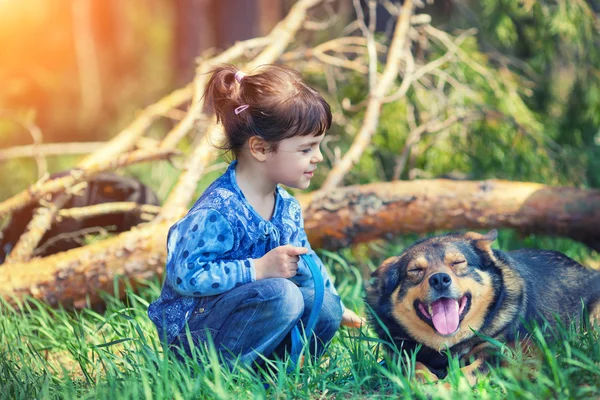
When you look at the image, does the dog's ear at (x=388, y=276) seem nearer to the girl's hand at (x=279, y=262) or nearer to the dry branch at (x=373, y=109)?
the girl's hand at (x=279, y=262)

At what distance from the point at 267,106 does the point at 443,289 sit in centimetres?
92

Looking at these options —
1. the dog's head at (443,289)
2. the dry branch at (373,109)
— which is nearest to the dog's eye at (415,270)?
the dog's head at (443,289)

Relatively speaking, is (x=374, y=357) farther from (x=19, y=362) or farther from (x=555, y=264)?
(x=19, y=362)

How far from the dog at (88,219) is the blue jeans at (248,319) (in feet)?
6.89

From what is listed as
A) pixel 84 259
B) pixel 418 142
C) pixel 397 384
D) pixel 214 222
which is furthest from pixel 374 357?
pixel 418 142

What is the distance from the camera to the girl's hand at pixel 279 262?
8.43 feet

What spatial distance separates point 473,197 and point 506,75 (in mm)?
2007

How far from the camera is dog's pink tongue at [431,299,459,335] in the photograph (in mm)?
2572

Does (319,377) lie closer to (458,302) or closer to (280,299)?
(280,299)

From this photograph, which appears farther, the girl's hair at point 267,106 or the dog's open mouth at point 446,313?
the girl's hair at point 267,106

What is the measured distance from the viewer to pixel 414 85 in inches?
213

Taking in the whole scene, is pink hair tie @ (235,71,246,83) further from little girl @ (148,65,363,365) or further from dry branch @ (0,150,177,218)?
dry branch @ (0,150,177,218)

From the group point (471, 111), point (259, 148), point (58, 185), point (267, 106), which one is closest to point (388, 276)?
point (259, 148)

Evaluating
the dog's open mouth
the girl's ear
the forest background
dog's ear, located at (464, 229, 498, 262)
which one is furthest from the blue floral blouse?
the forest background
